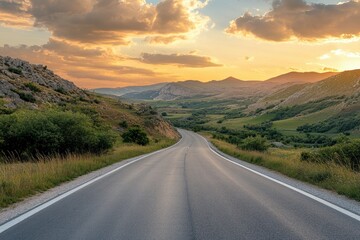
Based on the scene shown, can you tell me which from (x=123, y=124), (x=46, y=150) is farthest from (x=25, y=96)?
(x=46, y=150)

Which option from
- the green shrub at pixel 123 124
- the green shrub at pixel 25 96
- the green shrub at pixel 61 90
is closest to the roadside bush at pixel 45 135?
the green shrub at pixel 25 96

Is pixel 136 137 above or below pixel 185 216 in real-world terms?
below

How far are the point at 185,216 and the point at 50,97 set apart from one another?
6522 cm

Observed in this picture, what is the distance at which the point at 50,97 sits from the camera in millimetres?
69438

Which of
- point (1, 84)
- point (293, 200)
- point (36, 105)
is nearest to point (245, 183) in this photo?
point (293, 200)

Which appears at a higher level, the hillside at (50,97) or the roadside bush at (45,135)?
the hillside at (50,97)

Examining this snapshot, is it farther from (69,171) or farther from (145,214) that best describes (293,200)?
(69,171)

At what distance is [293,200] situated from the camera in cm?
1028

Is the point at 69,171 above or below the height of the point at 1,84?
below

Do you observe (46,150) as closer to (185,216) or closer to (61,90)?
(185,216)

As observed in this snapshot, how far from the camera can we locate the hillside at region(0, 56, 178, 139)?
188 ft

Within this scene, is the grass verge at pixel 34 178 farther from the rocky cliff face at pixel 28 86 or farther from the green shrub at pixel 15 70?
the green shrub at pixel 15 70

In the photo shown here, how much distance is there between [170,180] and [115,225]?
756cm

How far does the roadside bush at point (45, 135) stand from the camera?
2233cm
